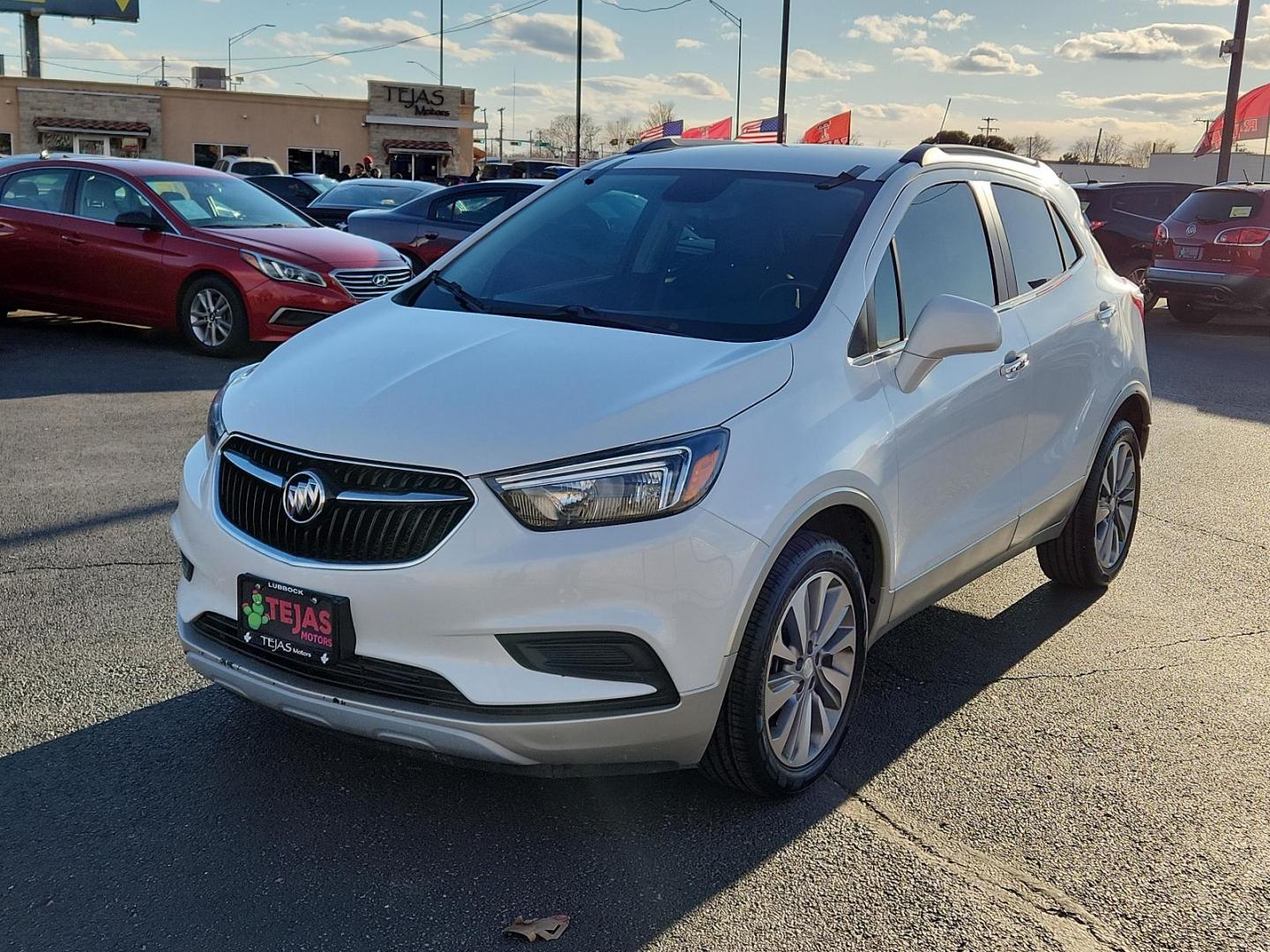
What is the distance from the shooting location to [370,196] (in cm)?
1962

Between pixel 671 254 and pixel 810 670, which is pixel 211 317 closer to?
pixel 671 254

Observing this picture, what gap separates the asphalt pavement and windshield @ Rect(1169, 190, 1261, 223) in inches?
440

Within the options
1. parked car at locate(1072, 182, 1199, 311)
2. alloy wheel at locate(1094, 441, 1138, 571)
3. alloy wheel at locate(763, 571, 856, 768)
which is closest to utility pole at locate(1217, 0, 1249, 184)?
parked car at locate(1072, 182, 1199, 311)

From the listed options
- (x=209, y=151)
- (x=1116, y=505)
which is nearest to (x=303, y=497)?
(x=1116, y=505)

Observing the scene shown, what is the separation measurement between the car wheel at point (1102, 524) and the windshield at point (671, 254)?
181 centimetres

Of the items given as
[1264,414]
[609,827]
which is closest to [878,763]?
[609,827]

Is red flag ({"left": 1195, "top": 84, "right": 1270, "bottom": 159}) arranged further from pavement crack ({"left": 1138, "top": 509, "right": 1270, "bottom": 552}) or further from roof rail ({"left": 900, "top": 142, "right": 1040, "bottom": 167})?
roof rail ({"left": 900, "top": 142, "right": 1040, "bottom": 167})

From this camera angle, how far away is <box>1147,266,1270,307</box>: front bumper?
14.7 metres

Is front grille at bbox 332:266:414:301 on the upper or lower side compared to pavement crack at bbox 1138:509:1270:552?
upper

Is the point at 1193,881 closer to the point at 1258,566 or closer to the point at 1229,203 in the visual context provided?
the point at 1258,566

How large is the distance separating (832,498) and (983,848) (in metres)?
0.98

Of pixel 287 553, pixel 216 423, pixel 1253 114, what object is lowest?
pixel 287 553

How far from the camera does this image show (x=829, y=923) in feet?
9.69

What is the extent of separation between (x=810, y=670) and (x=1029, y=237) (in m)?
2.21
